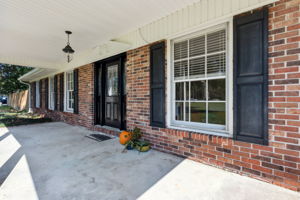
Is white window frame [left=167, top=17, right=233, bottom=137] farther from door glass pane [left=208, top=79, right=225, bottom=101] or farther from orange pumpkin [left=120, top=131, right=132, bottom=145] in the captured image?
orange pumpkin [left=120, top=131, right=132, bottom=145]

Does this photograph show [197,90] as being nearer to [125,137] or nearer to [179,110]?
[179,110]

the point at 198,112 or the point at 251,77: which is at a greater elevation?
the point at 251,77

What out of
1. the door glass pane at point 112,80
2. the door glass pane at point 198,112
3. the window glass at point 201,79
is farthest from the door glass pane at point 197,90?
the door glass pane at point 112,80

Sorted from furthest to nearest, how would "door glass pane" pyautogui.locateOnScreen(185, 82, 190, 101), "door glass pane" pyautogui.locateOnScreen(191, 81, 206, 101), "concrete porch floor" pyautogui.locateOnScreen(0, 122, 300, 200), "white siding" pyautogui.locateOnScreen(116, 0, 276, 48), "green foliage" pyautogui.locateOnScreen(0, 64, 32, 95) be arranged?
1. "green foliage" pyautogui.locateOnScreen(0, 64, 32, 95)
2. "door glass pane" pyautogui.locateOnScreen(185, 82, 190, 101)
3. "door glass pane" pyautogui.locateOnScreen(191, 81, 206, 101)
4. "white siding" pyautogui.locateOnScreen(116, 0, 276, 48)
5. "concrete porch floor" pyautogui.locateOnScreen(0, 122, 300, 200)

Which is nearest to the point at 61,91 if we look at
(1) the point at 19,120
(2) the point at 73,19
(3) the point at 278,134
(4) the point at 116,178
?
(1) the point at 19,120

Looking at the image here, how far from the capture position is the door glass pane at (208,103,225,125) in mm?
2477

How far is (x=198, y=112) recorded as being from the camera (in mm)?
2773

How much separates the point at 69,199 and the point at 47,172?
0.86 m

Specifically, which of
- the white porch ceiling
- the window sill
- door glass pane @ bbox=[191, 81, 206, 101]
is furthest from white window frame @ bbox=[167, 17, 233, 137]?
the white porch ceiling

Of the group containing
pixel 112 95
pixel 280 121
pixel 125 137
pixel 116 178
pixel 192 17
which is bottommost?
pixel 116 178

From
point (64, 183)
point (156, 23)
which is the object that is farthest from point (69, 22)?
point (64, 183)

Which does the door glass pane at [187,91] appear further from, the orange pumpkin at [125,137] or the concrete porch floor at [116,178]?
the orange pumpkin at [125,137]

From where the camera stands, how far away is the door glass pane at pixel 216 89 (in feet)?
8.11

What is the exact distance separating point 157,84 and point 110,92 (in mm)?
2080
